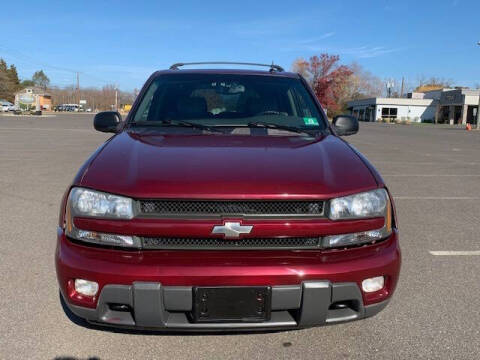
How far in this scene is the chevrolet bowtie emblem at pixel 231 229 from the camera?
208cm

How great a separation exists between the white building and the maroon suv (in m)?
71.5

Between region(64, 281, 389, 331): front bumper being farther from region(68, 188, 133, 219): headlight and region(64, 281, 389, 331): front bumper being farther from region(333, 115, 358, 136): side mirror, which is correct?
region(333, 115, 358, 136): side mirror

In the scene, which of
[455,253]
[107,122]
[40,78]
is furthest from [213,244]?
[40,78]

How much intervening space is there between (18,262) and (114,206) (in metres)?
2.11

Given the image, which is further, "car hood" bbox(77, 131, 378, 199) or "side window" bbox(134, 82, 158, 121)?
"side window" bbox(134, 82, 158, 121)

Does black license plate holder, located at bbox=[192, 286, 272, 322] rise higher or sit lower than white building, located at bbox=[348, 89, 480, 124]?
lower

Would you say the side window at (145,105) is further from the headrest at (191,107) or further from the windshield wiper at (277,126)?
the windshield wiper at (277,126)

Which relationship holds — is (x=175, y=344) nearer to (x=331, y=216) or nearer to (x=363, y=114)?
(x=331, y=216)

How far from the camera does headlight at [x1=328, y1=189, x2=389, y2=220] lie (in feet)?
7.13

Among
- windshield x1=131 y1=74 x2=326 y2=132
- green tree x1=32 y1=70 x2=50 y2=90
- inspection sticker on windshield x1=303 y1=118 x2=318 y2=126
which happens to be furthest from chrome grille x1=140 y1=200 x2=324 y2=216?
green tree x1=32 y1=70 x2=50 y2=90

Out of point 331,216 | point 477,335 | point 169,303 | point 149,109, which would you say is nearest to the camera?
point 169,303

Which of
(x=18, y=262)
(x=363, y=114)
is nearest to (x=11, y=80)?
(x=363, y=114)

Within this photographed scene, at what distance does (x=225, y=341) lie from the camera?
2.51 metres

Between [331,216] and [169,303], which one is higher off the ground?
[331,216]
